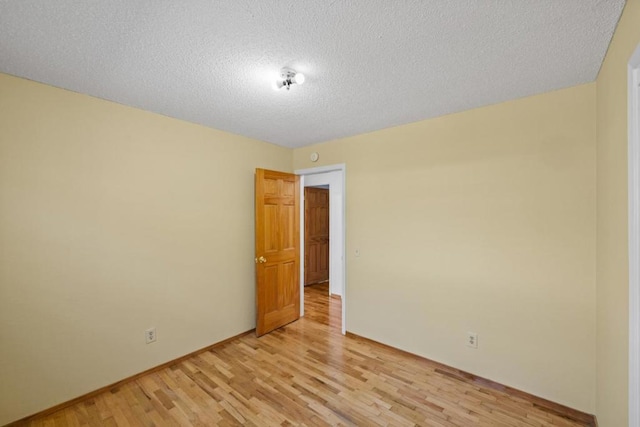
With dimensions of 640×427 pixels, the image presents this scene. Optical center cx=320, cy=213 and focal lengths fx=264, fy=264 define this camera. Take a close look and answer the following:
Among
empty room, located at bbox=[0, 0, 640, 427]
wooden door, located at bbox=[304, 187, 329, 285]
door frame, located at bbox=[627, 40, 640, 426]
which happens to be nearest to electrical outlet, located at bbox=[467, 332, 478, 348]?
empty room, located at bbox=[0, 0, 640, 427]

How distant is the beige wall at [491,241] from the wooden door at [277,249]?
3.22ft

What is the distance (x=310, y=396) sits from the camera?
214 centimetres

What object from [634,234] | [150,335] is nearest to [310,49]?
[634,234]

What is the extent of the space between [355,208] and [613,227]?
2.13 m

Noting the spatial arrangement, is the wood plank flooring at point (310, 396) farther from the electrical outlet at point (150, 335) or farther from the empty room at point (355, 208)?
the electrical outlet at point (150, 335)

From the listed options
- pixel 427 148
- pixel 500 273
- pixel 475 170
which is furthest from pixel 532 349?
pixel 427 148

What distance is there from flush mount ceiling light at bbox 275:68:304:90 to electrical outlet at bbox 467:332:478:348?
2541 mm

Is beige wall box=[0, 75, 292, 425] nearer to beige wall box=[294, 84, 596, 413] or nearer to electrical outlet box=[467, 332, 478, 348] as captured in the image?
beige wall box=[294, 84, 596, 413]

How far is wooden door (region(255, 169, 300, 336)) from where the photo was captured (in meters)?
3.23

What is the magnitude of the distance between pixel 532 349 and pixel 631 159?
165cm

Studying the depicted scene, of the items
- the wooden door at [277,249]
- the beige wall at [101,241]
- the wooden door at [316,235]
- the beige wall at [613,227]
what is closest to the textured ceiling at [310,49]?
the beige wall at [613,227]

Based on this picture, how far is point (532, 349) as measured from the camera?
2090mm

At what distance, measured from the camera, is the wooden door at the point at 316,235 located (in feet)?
18.1

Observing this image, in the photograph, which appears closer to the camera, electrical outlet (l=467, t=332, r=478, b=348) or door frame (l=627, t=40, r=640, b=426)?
door frame (l=627, t=40, r=640, b=426)
